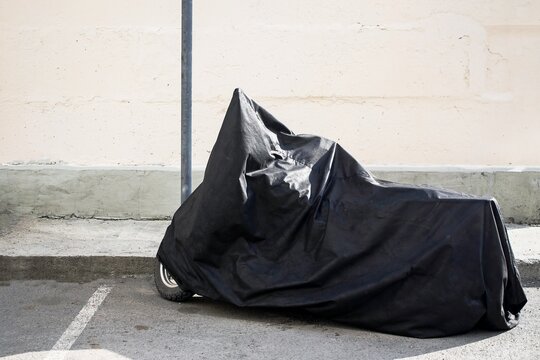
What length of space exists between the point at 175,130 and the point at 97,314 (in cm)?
253

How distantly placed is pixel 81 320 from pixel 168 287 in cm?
62

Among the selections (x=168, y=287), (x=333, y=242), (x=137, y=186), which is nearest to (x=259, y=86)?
(x=137, y=186)

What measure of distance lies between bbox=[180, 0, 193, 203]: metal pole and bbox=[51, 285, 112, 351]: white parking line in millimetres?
893

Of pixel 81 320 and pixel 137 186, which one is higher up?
pixel 137 186

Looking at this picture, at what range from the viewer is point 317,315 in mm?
4668

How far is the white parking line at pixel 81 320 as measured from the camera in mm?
4293

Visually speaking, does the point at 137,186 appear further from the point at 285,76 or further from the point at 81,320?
the point at 81,320

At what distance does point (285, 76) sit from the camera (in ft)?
22.8

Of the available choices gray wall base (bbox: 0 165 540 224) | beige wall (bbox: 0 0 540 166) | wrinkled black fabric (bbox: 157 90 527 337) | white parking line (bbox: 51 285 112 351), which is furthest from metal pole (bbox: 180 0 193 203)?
beige wall (bbox: 0 0 540 166)

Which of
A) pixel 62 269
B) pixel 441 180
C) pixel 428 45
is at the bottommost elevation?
pixel 62 269

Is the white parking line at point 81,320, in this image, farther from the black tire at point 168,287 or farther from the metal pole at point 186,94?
the metal pole at point 186,94

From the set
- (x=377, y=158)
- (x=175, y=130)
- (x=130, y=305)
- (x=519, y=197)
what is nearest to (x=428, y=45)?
(x=377, y=158)

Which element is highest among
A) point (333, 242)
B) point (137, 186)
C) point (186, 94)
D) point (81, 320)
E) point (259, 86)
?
point (186, 94)

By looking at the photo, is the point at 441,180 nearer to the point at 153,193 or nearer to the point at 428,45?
the point at 428,45
